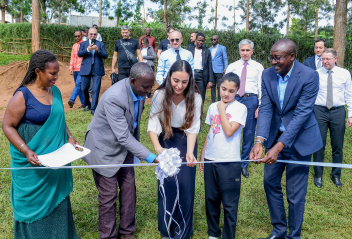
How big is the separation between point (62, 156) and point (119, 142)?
0.52 meters

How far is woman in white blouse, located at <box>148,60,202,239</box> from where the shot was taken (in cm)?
330

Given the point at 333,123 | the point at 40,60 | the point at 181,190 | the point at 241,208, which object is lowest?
the point at 241,208

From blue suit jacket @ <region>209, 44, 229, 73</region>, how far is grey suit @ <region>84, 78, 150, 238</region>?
290 inches

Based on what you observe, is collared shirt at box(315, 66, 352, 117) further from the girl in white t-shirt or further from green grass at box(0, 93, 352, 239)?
the girl in white t-shirt

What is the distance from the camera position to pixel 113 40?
22.4 metres

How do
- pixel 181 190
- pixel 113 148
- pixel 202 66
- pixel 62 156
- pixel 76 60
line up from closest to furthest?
1. pixel 62 156
2. pixel 113 148
3. pixel 181 190
4. pixel 202 66
5. pixel 76 60

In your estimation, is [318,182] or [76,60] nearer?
[318,182]

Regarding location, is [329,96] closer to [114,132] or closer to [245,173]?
[245,173]

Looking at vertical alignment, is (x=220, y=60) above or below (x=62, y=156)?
above

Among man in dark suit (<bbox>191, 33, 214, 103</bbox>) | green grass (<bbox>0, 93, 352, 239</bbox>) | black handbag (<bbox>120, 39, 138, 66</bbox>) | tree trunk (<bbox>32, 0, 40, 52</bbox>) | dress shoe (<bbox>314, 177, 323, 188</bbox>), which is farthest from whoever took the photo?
tree trunk (<bbox>32, 0, 40, 52</bbox>)

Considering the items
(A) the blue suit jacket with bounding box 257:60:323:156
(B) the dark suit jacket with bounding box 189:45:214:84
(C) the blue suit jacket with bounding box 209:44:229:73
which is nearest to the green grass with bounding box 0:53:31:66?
(C) the blue suit jacket with bounding box 209:44:229:73

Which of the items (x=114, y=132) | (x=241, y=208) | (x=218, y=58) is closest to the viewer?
(x=114, y=132)

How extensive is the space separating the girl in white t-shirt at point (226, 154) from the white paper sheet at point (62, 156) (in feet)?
4.14

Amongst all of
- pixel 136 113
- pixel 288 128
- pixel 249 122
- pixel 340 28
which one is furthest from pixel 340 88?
pixel 340 28
